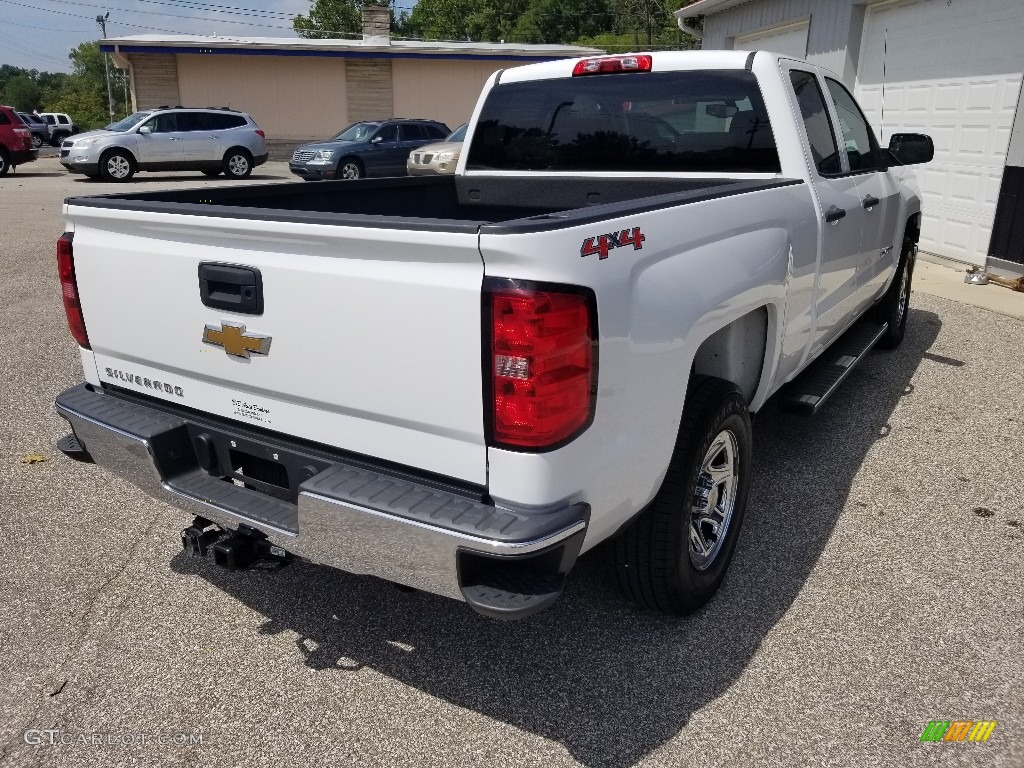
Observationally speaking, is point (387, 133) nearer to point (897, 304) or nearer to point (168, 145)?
point (168, 145)

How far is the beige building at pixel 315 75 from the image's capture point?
1238 inches

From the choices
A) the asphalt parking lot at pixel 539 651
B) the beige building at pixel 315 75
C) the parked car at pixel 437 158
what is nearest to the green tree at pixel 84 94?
the beige building at pixel 315 75

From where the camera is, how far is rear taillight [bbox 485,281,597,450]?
6.81 ft

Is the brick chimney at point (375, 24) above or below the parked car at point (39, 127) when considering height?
above

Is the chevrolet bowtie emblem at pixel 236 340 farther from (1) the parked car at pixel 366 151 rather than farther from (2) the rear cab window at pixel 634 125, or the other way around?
(1) the parked car at pixel 366 151

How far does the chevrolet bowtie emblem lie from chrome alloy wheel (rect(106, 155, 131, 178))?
21004 mm

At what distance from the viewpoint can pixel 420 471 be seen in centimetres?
236

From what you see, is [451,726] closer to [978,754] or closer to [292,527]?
[292,527]

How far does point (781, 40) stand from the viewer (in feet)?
45.4

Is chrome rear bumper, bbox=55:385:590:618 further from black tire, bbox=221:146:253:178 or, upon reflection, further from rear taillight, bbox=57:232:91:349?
black tire, bbox=221:146:253:178

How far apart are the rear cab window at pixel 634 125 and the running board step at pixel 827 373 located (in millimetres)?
1125

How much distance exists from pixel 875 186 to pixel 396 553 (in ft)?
12.7

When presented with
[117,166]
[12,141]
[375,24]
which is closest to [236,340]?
[117,166]

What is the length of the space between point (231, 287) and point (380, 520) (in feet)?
2.96
